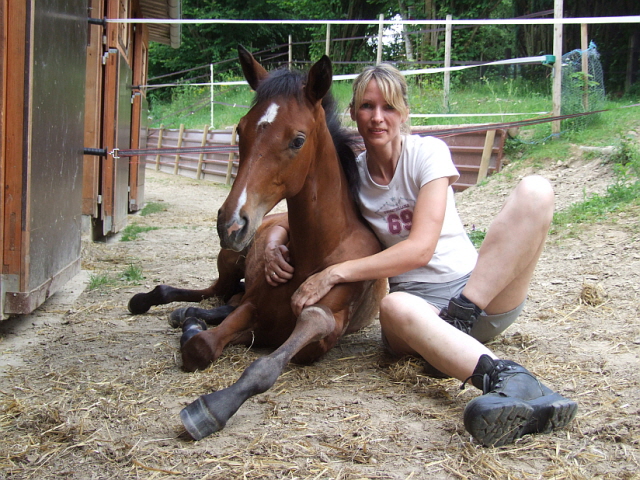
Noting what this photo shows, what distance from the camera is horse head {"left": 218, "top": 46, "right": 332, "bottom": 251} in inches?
89.3

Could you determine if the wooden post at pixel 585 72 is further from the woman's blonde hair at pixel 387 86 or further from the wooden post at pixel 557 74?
the woman's blonde hair at pixel 387 86

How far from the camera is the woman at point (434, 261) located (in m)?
2.29

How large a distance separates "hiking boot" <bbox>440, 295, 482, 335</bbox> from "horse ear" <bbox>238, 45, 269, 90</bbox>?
1.29m

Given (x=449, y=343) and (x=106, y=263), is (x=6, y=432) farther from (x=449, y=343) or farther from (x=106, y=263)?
(x=106, y=263)

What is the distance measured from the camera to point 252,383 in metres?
2.27

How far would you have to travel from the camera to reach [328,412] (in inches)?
90.7

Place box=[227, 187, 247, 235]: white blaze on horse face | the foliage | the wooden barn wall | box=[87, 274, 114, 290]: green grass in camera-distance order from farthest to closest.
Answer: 1. the foliage
2. box=[87, 274, 114, 290]: green grass
3. the wooden barn wall
4. box=[227, 187, 247, 235]: white blaze on horse face

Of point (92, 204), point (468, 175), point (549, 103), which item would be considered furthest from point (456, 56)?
point (92, 204)

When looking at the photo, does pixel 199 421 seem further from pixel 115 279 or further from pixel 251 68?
pixel 115 279

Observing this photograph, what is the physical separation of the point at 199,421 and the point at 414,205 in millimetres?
1359

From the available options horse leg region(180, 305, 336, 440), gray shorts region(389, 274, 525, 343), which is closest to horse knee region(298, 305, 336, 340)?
horse leg region(180, 305, 336, 440)

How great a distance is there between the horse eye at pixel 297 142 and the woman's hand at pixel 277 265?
2.14ft

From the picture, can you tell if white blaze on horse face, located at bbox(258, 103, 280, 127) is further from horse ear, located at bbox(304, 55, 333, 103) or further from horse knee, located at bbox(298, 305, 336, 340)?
horse knee, located at bbox(298, 305, 336, 340)

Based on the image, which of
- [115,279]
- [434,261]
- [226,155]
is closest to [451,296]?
[434,261]
